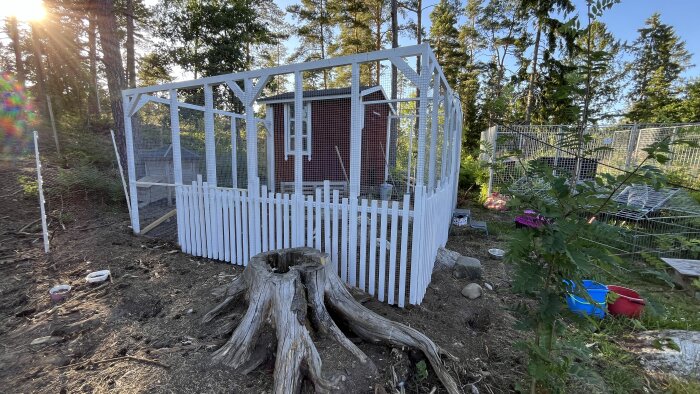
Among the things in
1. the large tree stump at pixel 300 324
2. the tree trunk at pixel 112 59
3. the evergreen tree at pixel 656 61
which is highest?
the evergreen tree at pixel 656 61

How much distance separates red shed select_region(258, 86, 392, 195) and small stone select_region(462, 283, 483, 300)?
5166 millimetres

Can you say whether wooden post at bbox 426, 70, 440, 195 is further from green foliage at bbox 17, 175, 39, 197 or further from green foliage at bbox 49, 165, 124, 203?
green foliage at bbox 17, 175, 39, 197

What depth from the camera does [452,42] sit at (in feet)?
58.0

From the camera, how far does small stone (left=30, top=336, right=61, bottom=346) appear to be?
2369mm

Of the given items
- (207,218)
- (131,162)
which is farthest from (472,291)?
(131,162)

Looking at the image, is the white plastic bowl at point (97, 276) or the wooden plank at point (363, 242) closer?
the wooden plank at point (363, 242)

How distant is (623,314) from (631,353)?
0.57 m

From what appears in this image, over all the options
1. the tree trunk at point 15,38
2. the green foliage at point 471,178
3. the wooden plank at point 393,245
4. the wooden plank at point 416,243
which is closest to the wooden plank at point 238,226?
the wooden plank at point 393,245

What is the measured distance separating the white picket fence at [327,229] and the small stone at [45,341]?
68.6 inches

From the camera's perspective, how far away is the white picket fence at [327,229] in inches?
106

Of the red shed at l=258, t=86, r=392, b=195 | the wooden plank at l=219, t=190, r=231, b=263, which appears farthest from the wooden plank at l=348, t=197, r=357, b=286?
the red shed at l=258, t=86, r=392, b=195

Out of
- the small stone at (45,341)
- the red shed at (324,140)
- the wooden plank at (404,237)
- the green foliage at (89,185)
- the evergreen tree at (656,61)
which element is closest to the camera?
the small stone at (45,341)

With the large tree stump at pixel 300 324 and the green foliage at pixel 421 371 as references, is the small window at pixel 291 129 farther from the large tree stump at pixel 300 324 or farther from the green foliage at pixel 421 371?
the green foliage at pixel 421 371

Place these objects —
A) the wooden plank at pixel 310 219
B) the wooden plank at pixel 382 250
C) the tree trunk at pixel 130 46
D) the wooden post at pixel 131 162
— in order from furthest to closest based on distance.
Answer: the tree trunk at pixel 130 46 → the wooden post at pixel 131 162 → the wooden plank at pixel 310 219 → the wooden plank at pixel 382 250
